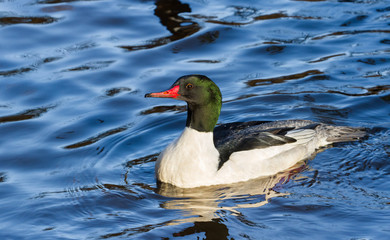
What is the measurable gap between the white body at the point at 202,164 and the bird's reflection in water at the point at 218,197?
87 mm

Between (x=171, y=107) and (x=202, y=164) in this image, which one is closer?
(x=202, y=164)

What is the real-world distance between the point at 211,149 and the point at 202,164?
0.85 ft

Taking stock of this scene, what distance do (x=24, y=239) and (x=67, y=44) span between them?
A: 7.02 metres

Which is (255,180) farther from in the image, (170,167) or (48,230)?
(48,230)

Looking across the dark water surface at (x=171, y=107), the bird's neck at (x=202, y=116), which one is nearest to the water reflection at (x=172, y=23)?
the dark water surface at (x=171, y=107)

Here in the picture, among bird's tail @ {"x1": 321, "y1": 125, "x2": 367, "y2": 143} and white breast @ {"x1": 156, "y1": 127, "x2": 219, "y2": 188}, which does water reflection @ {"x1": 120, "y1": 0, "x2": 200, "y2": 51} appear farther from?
white breast @ {"x1": 156, "y1": 127, "x2": 219, "y2": 188}

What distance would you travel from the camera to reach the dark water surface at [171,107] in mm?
7613

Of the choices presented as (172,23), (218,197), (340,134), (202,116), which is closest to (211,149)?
(202,116)

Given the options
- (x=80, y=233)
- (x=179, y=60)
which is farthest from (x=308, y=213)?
(x=179, y=60)

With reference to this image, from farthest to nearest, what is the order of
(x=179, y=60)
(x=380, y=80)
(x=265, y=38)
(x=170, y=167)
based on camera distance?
(x=265, y=38), (x=179, y=60), (x=380, y=80), (x=170, y=167)

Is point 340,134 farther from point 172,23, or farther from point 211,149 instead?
point 172,23

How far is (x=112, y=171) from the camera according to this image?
895 cm

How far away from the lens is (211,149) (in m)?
8.58

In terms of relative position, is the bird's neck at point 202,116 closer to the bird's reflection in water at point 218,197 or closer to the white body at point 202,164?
the white body at point 202,164
